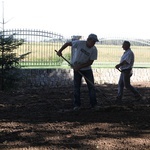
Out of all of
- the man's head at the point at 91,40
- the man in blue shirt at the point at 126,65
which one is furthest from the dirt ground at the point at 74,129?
the man in blue shirt at the point at 126,65

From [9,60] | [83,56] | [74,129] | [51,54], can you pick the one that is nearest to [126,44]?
[83,56]

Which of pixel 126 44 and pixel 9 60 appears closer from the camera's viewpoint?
pixel 126 44

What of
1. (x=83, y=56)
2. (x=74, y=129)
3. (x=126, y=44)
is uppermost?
(x=126, y=44)

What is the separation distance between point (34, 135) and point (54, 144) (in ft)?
1.81

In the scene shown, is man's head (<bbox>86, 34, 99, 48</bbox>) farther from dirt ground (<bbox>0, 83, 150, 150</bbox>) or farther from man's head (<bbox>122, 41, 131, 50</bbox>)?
man's head (<bbox>122, 41, 131, 50</bbox>)

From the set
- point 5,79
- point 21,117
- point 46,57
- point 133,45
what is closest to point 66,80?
point 46,57

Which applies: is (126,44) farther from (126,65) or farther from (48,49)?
(48,49)

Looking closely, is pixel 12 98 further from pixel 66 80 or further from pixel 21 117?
pixel 66 80

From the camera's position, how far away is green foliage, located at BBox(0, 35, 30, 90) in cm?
1221

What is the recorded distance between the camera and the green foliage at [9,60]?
1221 centimetres

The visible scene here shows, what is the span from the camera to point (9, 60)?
12.3 m

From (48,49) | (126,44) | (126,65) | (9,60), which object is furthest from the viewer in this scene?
(48,49)

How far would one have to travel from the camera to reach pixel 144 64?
2273 centimetres

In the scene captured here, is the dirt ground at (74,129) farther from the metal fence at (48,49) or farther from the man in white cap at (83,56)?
the metal fence at (48,49)
